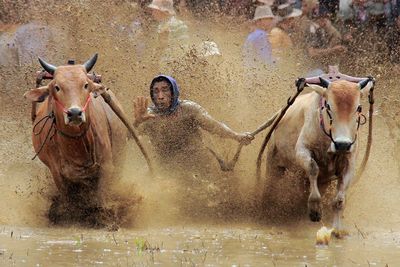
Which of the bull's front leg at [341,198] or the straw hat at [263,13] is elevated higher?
the straw hat at [263,13]

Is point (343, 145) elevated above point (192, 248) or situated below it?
above

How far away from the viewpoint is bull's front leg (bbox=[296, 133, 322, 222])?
35.1 ft

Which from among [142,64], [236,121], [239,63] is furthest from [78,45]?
[236,121]

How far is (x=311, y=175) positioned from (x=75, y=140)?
6.90 ft

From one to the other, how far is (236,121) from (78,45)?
117 inches

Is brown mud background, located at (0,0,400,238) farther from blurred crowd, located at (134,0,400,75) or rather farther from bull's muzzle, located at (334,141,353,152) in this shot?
bull's muzzle, located at (334,141,353,152)

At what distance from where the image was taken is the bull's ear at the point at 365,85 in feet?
35.5

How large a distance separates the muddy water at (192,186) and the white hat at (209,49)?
0.12 m

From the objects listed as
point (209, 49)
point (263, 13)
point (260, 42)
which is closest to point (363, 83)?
point (209, 49)

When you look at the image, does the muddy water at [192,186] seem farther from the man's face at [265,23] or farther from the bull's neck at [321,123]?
the bull's neck at [321,123]

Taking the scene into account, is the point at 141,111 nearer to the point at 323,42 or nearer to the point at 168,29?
the point at 168,29

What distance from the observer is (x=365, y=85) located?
428 inches

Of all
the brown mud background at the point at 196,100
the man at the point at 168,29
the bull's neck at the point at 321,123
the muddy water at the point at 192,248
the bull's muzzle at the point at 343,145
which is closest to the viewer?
the muddy water at the point at 192,248

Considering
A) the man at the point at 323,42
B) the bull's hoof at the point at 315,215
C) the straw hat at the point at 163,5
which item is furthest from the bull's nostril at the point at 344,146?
the man at the point at 323,42
